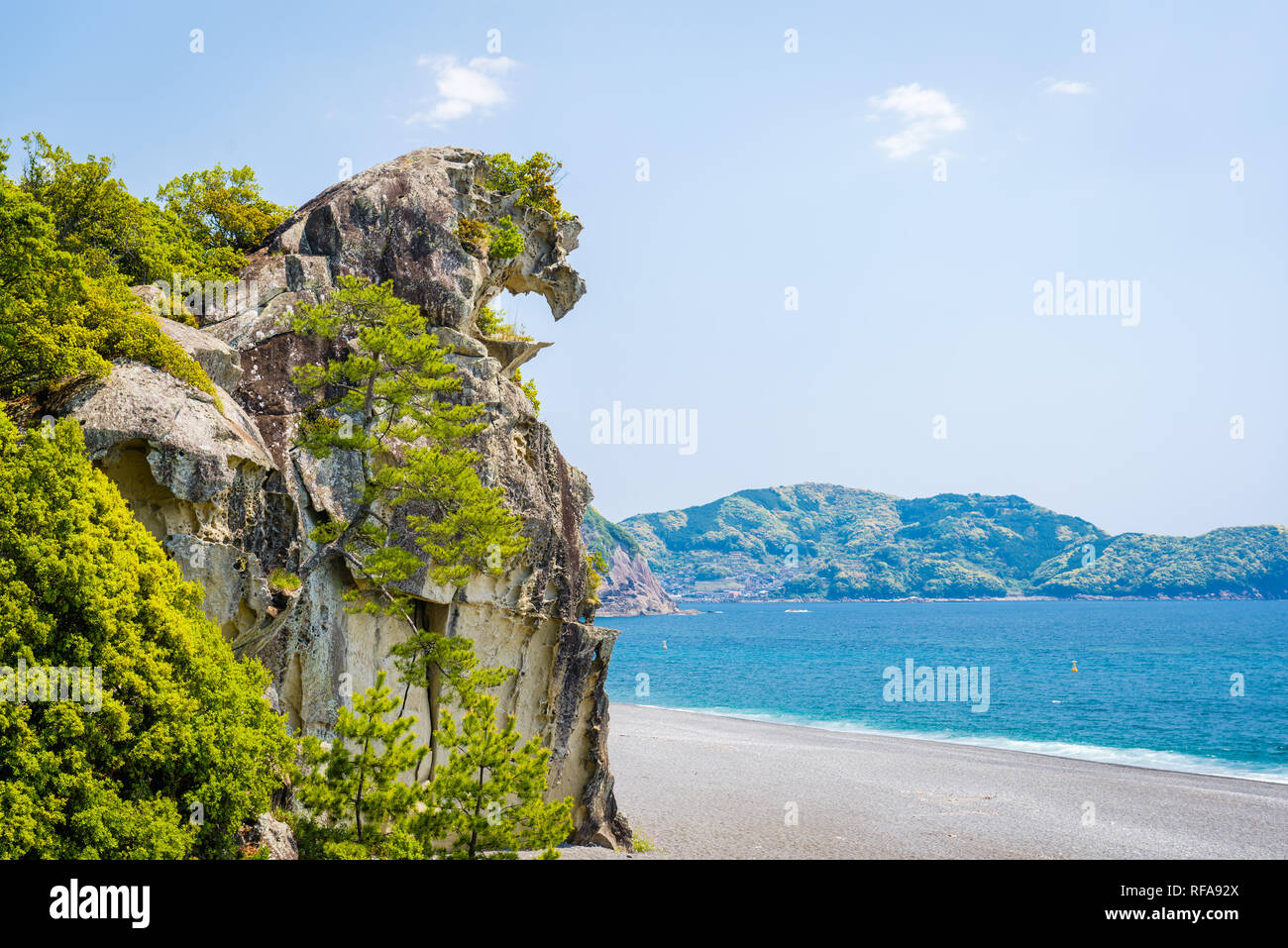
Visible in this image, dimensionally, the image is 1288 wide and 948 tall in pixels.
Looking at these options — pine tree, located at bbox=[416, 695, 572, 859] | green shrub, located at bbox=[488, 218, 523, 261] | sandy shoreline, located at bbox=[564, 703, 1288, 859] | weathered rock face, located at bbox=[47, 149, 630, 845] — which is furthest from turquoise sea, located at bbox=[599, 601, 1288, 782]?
pine tree, located at bbox=[416, 695, 572, 859]

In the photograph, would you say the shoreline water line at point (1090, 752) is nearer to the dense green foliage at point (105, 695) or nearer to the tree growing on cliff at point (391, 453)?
the tree growing on cliff at point (391, 453)

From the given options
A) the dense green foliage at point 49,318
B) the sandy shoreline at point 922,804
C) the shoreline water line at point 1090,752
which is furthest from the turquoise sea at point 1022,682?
the dense green foliage at point 49,318

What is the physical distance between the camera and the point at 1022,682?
77500 millimetres

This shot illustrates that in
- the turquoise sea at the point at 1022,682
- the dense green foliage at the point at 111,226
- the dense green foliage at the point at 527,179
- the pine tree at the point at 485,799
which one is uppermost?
the dense green foliage at the point at 527,179

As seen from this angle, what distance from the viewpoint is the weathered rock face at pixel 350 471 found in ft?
48.1

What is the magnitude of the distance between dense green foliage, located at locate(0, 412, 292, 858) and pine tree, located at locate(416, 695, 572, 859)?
2396 mm

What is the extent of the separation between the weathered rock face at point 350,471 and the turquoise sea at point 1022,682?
35310 mm

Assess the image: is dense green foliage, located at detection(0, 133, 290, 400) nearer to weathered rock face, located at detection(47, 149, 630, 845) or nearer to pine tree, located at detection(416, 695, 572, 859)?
weathered rock face, located at detection(47, 149, 630, 845)

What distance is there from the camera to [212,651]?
12.1 m

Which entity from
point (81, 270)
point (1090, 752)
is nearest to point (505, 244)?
point (81, 270)

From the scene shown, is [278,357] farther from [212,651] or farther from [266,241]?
[212,651]

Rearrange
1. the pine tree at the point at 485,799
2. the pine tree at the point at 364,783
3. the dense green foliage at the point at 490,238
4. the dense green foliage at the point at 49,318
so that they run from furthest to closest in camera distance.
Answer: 1. the dense green foliage at the point at 490,238
2. the dense green foliage at the point at 49,318
3. the pine tree at the point at 485,799
4. the pine tree at the point at 364,783

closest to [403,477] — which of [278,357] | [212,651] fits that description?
[278,357]
